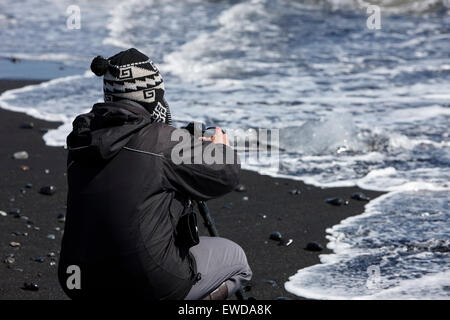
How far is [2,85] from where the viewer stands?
37.7 feet

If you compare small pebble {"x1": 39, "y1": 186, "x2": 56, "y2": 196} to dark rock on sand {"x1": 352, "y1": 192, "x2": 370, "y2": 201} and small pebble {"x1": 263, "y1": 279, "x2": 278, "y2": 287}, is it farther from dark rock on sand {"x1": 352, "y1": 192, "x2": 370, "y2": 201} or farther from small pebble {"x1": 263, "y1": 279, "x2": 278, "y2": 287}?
dark rock on sand {"x1": 352, "y1": 192, "x2": 370, "y2": 201}

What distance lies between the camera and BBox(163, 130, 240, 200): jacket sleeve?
10.4 feet

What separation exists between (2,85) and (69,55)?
298 centimetres

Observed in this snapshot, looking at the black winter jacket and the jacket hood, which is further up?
the jacket hood

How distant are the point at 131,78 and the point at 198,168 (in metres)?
0.52

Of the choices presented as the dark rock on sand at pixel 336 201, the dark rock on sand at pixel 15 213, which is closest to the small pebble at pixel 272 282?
the dark rock on sand at pixel 336 201

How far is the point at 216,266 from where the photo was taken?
368 centimetres

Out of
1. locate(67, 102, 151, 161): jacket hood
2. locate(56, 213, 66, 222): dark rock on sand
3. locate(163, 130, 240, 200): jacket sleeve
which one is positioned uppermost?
locate(67, 102, 151, 161): jacket hood

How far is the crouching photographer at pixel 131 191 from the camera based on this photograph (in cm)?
315

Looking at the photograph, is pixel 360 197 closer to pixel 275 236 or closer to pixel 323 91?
pixel 275 236

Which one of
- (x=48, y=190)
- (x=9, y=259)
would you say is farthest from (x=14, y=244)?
(x=48, y=190)

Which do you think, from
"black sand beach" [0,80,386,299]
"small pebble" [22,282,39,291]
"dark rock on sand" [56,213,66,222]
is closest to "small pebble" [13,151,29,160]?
→ "black sand beach" [0,80,386,299]

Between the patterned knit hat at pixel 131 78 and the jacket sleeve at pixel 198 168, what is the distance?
9.7 inches

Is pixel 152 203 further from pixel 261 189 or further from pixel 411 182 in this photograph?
pixel 411 182
